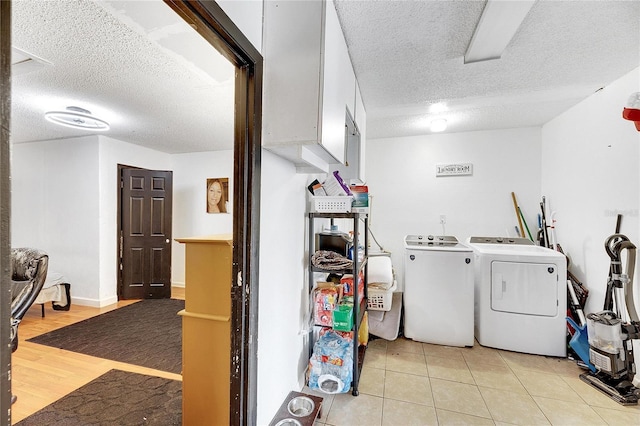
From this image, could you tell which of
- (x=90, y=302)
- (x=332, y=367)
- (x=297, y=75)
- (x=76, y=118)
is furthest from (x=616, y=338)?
(x=90, y=302)

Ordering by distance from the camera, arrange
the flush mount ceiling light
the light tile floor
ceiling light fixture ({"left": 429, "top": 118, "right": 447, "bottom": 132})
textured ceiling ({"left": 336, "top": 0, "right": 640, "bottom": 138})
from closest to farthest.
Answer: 1. textured ceiling ({"left": 336, "top": 0, "right": 640, "bottom": 138})
2. the light tile floor
3. the flush mount ceiling light
4. ceiling light fixture ({"left": 429, "top": 118, "right": 447, "bottom": 132})

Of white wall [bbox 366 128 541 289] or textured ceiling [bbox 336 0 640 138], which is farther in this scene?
white wall [bbox 366 128 541 289]

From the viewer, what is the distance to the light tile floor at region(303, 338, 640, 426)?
1714 millimetres

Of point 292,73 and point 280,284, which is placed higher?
point 292,73

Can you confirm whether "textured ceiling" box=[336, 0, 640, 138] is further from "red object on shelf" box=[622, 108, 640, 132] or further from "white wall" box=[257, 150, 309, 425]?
"white wall" box=[257, 150, 309, 425]

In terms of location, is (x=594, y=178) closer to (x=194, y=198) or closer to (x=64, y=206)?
(x=194, y=198)

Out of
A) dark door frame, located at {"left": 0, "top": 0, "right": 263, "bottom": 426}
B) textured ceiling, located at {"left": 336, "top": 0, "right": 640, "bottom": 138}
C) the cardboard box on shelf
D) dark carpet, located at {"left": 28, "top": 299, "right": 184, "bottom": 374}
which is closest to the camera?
dark door frame, located at {"left": 0, "top": 0, "right": 263, "bottom": 426}

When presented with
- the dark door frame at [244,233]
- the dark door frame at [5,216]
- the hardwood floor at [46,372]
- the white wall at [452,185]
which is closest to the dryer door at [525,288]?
the white wall at [452,185]

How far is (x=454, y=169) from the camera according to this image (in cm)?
385

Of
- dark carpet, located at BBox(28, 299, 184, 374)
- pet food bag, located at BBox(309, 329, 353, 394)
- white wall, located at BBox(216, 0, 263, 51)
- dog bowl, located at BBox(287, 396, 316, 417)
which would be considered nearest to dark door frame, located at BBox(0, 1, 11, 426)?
white wall, located at BBox(216, 0, 263, 51)

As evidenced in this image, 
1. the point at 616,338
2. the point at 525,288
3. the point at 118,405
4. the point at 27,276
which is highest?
the point at 27,276

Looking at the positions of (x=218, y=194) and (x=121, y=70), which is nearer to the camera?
(x=121, y=70)

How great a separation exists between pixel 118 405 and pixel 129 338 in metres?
1.17

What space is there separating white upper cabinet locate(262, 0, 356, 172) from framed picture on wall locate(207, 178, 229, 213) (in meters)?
3.58
